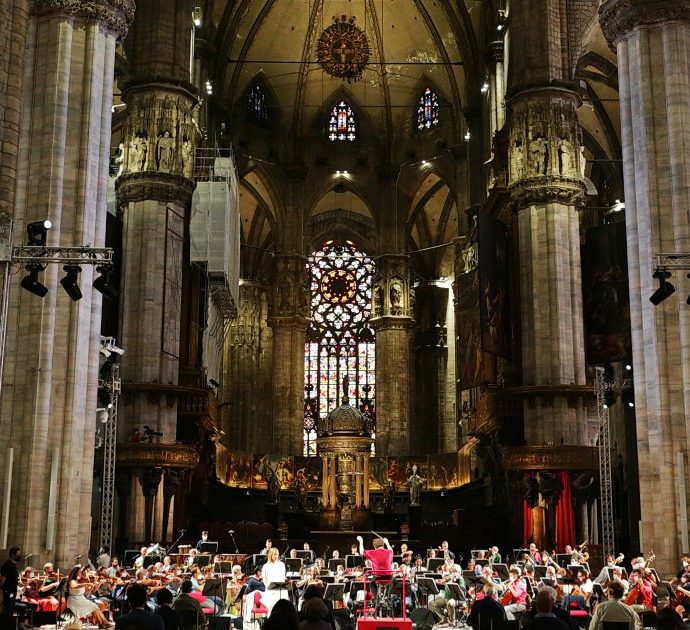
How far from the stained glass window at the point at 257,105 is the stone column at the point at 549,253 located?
67.1 feet

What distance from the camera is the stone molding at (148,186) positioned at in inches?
1163

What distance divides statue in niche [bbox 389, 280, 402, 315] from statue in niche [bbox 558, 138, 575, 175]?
18.4 metres

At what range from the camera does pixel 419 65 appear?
4750 centimetres

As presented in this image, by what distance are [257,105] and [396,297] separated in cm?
1129

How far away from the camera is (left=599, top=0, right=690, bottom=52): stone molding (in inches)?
754

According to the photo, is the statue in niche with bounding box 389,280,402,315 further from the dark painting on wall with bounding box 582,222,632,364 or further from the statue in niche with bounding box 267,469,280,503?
the dark painting on wall with bounding box 582,222,632,364

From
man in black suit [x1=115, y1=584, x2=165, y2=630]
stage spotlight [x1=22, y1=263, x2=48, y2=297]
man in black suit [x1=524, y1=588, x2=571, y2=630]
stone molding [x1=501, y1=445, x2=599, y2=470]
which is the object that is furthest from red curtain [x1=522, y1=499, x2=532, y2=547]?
man in black suit [x1=115, y1=584, x2=165, y2=630]

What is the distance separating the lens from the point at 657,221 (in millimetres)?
18750

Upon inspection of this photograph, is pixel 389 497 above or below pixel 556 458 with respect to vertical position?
below

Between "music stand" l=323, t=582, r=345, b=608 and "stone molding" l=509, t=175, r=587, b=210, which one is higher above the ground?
"stone molding" l=509, t=175, r=587, b=210

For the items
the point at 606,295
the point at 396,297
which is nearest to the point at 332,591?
the point at 606,295

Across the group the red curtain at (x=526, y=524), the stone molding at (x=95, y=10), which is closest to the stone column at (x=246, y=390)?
the red curtain at (x=526, y=524)

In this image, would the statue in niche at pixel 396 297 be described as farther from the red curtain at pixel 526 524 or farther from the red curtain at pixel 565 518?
the red curtain at pixel 565 518

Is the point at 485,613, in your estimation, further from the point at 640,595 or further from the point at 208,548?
the point at 208,548
